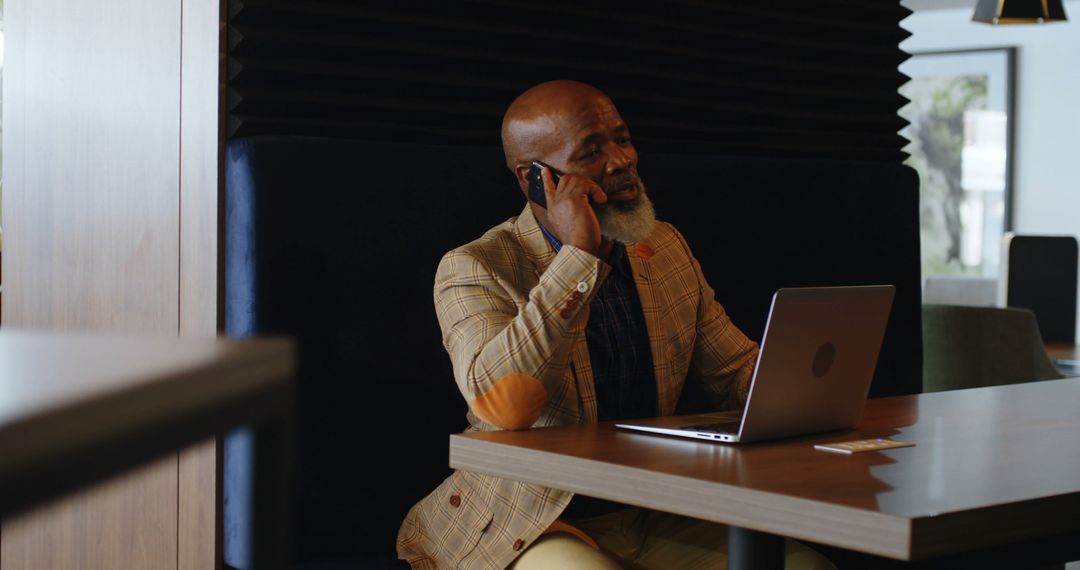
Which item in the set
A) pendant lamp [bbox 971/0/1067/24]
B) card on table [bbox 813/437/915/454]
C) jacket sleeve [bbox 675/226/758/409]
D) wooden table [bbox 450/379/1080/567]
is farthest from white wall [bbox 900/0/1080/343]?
card on table [bbox 813/437/915/454]

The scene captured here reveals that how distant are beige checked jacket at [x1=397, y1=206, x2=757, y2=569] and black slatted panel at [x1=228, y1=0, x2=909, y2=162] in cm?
56

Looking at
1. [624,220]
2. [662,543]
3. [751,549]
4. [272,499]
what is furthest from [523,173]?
[272,499]

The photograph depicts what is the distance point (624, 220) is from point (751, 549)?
2.89 feet

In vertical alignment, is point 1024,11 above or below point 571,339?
above

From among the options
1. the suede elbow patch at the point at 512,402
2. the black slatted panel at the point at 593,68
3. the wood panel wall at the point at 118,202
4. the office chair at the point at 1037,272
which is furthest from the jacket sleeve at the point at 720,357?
the office chair at the point at 1037,272

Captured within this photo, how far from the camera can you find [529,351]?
6.85 feet

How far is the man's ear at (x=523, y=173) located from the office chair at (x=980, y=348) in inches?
86.2

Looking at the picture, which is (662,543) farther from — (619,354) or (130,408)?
(130,408)

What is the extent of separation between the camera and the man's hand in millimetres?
2234

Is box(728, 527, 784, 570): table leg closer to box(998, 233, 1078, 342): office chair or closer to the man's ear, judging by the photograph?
the man's ear

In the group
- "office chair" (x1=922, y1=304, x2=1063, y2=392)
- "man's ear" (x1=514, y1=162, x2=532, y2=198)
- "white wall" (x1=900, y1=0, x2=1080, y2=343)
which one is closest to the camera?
"man's ear" (x1=514, y1=162, x2=532, y2=198)

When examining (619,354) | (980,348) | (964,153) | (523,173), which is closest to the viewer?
(619,354)

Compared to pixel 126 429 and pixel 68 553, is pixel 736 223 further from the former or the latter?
pixel 126 429

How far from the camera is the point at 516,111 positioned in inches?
99.7
